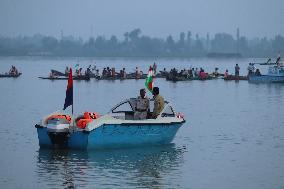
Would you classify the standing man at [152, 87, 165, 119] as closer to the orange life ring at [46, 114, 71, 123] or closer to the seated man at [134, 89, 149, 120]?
the seated man at [134, 89, 149, 120]

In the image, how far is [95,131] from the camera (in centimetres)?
3347

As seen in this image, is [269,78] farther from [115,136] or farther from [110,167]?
[110,167]

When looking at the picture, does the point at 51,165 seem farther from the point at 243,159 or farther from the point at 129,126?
the point at 243,159

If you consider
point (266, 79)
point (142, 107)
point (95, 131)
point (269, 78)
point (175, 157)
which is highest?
point (142, 107)

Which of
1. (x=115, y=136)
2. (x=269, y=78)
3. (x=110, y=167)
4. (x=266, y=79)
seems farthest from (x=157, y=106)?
Result: (x=266, y=79)

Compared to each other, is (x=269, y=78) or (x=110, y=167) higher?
(x=269, y=78)

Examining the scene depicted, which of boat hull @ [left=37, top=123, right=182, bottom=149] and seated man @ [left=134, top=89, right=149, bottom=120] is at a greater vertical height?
seated man @ [left=134, top=89, right=149, bottom=120]

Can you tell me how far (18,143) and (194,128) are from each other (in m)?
11.4

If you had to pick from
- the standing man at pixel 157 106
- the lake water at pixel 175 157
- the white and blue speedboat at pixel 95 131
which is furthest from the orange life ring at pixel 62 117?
the standing man at pixel 157 106

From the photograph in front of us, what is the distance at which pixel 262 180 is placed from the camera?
29938 mm

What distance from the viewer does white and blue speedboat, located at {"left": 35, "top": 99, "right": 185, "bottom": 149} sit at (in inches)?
1324

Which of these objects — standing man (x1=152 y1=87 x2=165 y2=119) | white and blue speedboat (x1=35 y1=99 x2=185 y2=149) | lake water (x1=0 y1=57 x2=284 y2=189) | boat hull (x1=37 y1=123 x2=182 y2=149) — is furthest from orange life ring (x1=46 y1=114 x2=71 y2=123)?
standing man (x1=152 y1=87 x2=165 y2=119)

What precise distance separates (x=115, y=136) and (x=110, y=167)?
315cm

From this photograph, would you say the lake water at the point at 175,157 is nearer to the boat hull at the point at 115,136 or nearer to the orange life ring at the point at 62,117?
the boat hull at the point at 115,136
